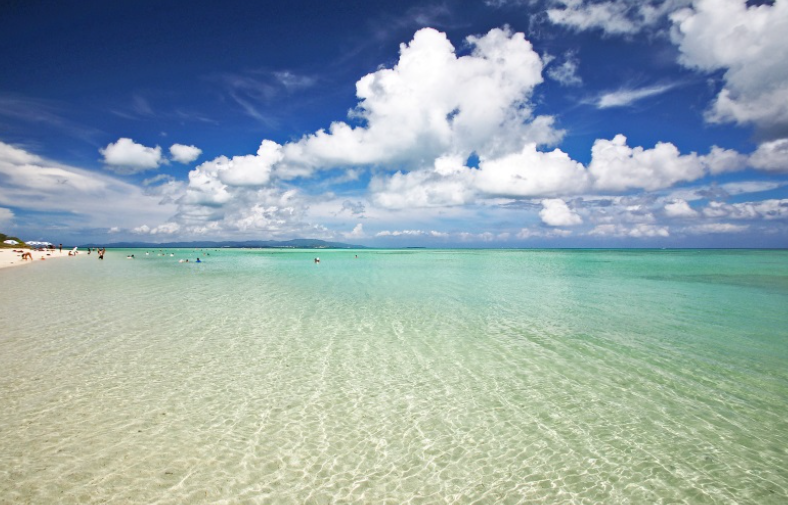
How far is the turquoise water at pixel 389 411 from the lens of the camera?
583 centimetres

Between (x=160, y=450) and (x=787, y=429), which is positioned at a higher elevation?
(x=160, y=450)

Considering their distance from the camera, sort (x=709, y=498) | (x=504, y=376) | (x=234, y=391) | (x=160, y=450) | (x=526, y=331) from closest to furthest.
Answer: (x=709, y=498) < (x=160, y=450) < (x=234, y=391) < (x=504, y=376) < (x=526, y=331)

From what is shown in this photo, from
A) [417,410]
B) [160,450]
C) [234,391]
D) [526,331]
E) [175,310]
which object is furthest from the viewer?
[175,310]

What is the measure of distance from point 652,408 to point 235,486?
8.58 m

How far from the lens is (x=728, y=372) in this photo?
10758 mm

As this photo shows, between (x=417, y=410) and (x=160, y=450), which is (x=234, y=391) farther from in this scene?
(x=417, y=410)

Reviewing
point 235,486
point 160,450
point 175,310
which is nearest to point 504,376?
point 235,486

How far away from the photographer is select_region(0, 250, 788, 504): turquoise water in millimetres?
5828

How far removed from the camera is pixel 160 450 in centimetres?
658

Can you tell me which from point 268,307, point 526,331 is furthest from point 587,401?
point 268,307

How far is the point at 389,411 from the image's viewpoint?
27.5 feet

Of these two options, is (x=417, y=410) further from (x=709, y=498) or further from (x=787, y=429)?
(x=787, y=429)

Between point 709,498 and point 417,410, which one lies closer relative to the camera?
point 709,498

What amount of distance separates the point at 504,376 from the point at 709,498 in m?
5.07
